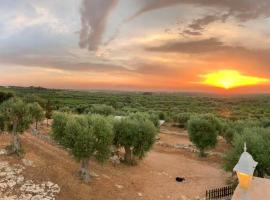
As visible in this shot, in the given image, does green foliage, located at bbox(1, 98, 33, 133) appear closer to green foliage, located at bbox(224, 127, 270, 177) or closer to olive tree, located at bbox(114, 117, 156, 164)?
olive tree, located at bbox(114, 117, 156, 164)

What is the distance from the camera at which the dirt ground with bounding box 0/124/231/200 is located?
31094mm

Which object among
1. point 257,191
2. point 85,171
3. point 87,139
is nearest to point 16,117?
point 87,139

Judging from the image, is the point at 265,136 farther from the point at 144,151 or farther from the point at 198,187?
the point at 144,151

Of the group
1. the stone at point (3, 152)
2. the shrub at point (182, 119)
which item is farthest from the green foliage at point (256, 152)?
the shrub at point (182, 119)

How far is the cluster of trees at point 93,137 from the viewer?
32.8 metres

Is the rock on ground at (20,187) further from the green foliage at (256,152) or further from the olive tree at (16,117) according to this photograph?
the green foliage at (256,152)

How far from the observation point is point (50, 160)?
34.7m

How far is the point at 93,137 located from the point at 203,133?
2642 cm

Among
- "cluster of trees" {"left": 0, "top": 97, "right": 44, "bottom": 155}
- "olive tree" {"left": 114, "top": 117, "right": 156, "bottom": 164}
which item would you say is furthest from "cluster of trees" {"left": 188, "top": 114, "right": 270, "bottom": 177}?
"cluster of trees" {"left": 0, "top": 97, "right": 44, "bottom": 155}

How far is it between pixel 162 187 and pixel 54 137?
1402 cm

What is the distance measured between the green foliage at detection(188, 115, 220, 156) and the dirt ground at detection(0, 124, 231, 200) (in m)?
6.70

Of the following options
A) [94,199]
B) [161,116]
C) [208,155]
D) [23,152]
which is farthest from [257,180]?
[161,116]

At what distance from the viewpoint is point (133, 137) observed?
42438mm

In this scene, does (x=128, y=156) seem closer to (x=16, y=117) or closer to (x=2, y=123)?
(x=16, y=117)
